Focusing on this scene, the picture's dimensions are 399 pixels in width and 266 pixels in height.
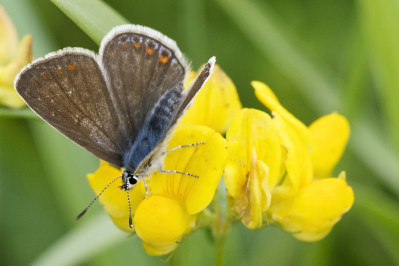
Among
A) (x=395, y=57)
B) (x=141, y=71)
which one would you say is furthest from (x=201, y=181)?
(x=395, y=57)

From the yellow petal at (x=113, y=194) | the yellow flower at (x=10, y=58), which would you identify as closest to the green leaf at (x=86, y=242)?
the yellow petal at (x=113, y=194)

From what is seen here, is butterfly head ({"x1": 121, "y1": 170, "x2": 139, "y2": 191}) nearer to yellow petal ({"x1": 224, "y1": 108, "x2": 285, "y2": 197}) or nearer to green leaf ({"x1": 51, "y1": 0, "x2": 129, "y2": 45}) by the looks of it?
yellow petal ({"x1": 224, "y1": 108, "x2": 285, "y2": 197})

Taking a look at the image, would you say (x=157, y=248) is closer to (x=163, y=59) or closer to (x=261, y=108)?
(x=163, y=59)

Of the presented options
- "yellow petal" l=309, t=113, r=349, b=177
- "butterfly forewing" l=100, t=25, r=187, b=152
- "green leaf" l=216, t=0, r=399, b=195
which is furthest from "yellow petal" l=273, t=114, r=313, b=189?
"green leaf" l=216, t=0, r=399, b=195

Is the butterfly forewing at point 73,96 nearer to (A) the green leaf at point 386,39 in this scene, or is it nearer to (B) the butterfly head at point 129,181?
(B) the butterfly head at point 129,181

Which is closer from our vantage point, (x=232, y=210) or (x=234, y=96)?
(x=232, y=210)

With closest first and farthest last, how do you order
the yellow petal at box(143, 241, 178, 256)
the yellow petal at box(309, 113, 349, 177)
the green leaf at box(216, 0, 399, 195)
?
the yellow petal at box(143, 241, 178, 256), the yellow petal at box(309, 113, 349, 177), the green leaf at box(216, 0, 399, 195)

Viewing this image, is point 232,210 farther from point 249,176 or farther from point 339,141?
point 339,141
